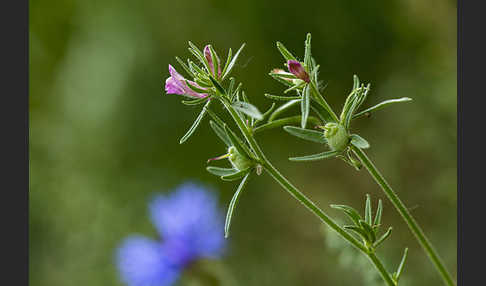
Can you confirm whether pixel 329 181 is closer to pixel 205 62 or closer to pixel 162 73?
pixel 162 73

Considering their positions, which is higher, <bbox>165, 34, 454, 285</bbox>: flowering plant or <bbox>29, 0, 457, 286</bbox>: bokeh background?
<bbox>29, 0, 457, 286</bbox>: bokeh background

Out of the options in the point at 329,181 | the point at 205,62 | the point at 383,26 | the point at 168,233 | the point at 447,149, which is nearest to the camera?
the point at 205,62

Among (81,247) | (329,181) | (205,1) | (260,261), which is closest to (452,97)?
(329,181)

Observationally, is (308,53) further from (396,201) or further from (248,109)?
(396,201)

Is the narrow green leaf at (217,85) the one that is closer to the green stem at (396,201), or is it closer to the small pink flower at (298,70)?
the small pink flower at (298,70)

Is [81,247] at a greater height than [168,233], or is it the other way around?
[81,247]

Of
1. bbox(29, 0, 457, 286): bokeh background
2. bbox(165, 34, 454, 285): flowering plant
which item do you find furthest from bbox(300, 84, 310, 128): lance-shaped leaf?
bbox(29, 0, 457, 286): bokeh background

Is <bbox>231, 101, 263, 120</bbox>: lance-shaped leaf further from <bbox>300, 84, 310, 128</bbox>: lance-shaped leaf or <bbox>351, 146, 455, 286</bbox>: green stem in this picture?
<bbox>351, 146, 455, 286</bbox>: green stem
